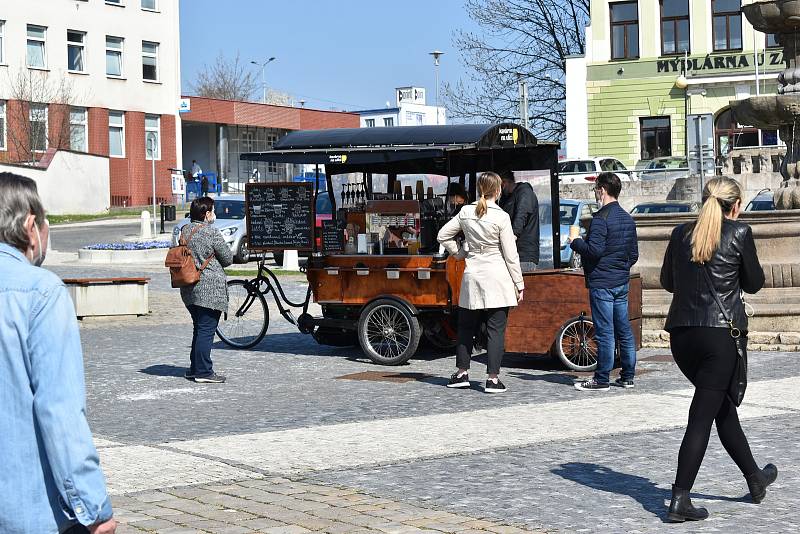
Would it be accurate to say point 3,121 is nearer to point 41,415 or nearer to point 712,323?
point 712,323

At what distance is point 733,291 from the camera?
6.73m

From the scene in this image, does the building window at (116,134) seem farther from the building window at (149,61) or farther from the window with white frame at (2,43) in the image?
the window with white frame at (2,43)

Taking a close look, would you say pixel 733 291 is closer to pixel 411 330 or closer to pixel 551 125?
pixel 411 330

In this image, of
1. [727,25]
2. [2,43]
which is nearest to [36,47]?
[2,43]

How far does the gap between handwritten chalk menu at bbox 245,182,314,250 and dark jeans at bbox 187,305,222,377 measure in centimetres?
204

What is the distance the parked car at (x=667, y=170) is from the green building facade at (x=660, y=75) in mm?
6452

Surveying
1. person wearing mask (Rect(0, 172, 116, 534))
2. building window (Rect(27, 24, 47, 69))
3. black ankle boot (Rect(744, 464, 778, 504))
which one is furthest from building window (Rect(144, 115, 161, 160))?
person wearing mask (Rect(0, 172, 116, 534))

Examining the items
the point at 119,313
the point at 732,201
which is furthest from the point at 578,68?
the point at 732,201

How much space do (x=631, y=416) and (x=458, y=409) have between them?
4.45 feet

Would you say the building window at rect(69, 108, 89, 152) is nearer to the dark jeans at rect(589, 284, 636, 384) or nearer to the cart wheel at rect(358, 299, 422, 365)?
the cart wheel at rect(358, 299, 422, 365)

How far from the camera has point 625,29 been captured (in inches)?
2060

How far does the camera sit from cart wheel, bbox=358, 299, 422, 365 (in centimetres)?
1334

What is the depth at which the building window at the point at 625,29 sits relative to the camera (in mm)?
52094

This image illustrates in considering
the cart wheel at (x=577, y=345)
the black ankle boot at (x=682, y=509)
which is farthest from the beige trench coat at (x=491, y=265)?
the black ankle boot at (x=682, y=509)
